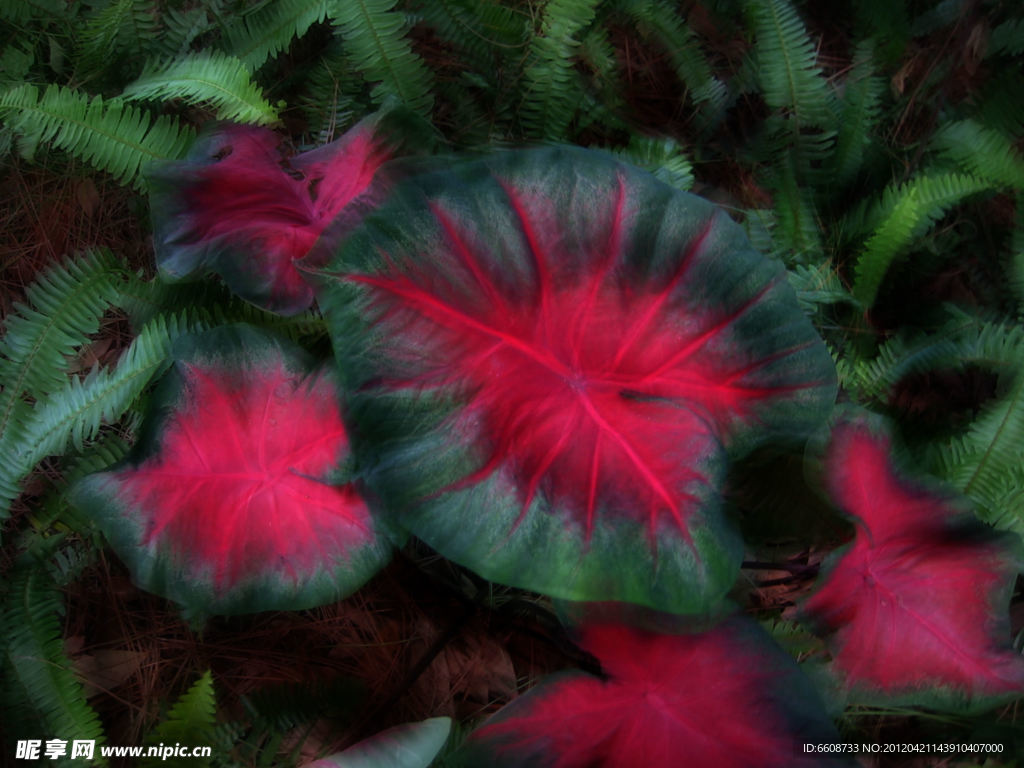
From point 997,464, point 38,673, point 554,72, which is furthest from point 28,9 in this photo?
point 997,464

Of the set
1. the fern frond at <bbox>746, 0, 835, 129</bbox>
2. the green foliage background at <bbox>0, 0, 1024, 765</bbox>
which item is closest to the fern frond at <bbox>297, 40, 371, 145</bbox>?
the green foliage background at <bbox>0, 0, 1024, 765</bbox>

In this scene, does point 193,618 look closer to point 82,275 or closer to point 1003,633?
point 82,275

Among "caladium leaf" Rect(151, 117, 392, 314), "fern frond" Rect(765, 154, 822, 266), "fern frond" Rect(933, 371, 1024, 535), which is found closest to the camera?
"caladium leaf" Rect(151, 117, 392, 314)

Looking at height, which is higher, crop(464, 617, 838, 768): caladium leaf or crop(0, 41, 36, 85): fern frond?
crop(0, 41, 36, 85): fern frond

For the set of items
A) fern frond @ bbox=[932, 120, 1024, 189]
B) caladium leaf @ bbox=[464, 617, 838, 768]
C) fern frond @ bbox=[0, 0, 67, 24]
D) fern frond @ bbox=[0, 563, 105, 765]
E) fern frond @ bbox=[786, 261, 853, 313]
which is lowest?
fern frond @ bbox=[0, 563, 105, 765]

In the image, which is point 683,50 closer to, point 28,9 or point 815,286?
point 815,286

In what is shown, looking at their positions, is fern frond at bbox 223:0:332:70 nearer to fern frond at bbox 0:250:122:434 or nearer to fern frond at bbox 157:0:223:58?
fern frond at bbox 157:0:223:58

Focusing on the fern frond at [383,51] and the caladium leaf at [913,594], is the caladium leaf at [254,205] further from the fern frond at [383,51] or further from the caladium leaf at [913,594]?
the caladium leaf at [913,594]
